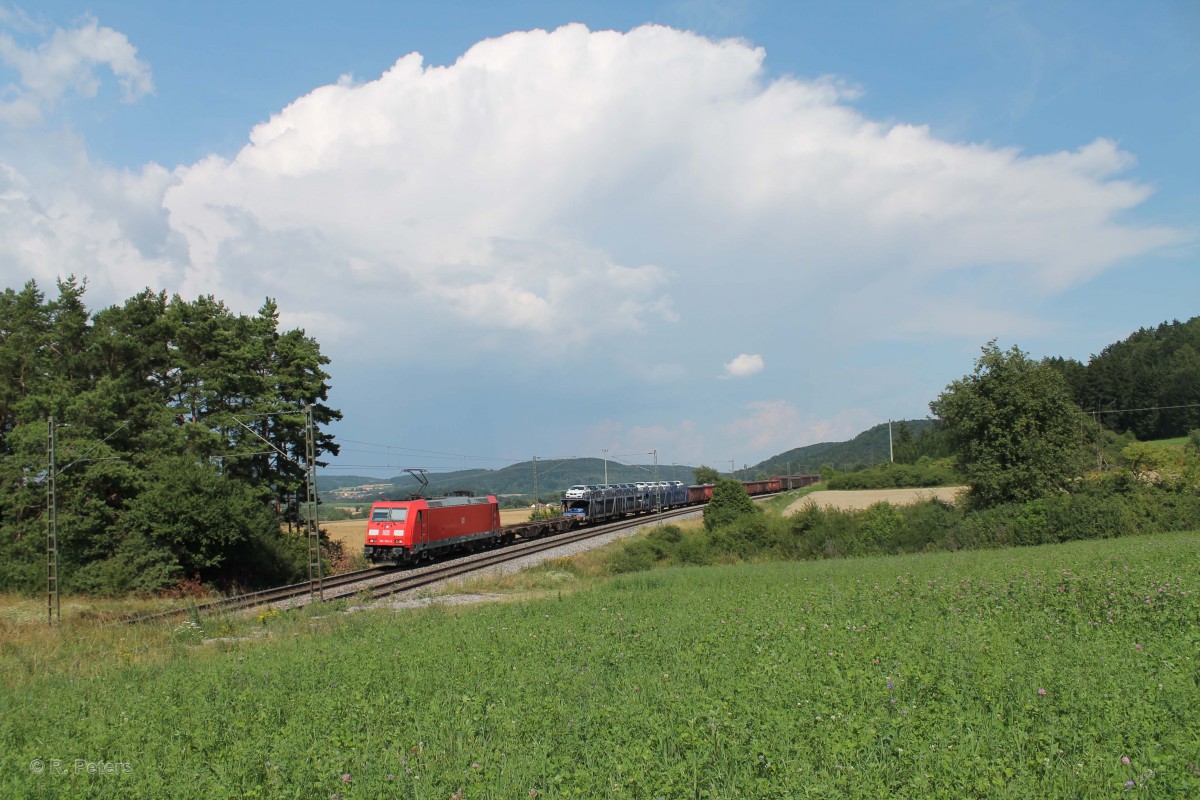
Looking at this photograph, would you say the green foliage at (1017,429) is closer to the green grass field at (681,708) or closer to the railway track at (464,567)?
the railway track at (464,567)

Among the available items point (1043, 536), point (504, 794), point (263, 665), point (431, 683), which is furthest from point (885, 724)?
point (1043, 536)

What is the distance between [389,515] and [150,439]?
12.6 meters

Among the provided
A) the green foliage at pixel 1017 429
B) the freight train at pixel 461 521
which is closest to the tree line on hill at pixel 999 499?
the green foliage at pixel 1017 429

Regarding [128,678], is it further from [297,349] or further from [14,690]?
[297,349]

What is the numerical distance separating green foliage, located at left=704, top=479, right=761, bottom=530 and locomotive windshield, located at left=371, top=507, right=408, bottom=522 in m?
17.3

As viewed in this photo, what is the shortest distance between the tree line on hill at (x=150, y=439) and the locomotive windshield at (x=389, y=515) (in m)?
5.54

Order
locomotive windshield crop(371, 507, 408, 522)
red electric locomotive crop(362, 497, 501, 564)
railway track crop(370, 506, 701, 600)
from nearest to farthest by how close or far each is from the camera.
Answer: railway track crop(370, 506, 701, 600) < red electric locomotive crop(362, 497, 501, 564) < locomotive windshield crop(371, 507, 408, 522)

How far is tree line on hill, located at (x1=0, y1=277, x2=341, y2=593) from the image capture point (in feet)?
106

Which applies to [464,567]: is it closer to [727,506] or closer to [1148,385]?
[727,506]

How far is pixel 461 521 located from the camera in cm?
4119

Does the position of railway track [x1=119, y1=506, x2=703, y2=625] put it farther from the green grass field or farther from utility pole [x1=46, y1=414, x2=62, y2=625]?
the green grass field

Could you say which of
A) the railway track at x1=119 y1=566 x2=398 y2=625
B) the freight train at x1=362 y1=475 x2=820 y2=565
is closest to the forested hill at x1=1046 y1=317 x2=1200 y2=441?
the freight train at x1=362 y1=475 x2=820 y2=565

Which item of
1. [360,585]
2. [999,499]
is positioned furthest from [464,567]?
[999,499]

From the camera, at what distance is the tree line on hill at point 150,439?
106ft
